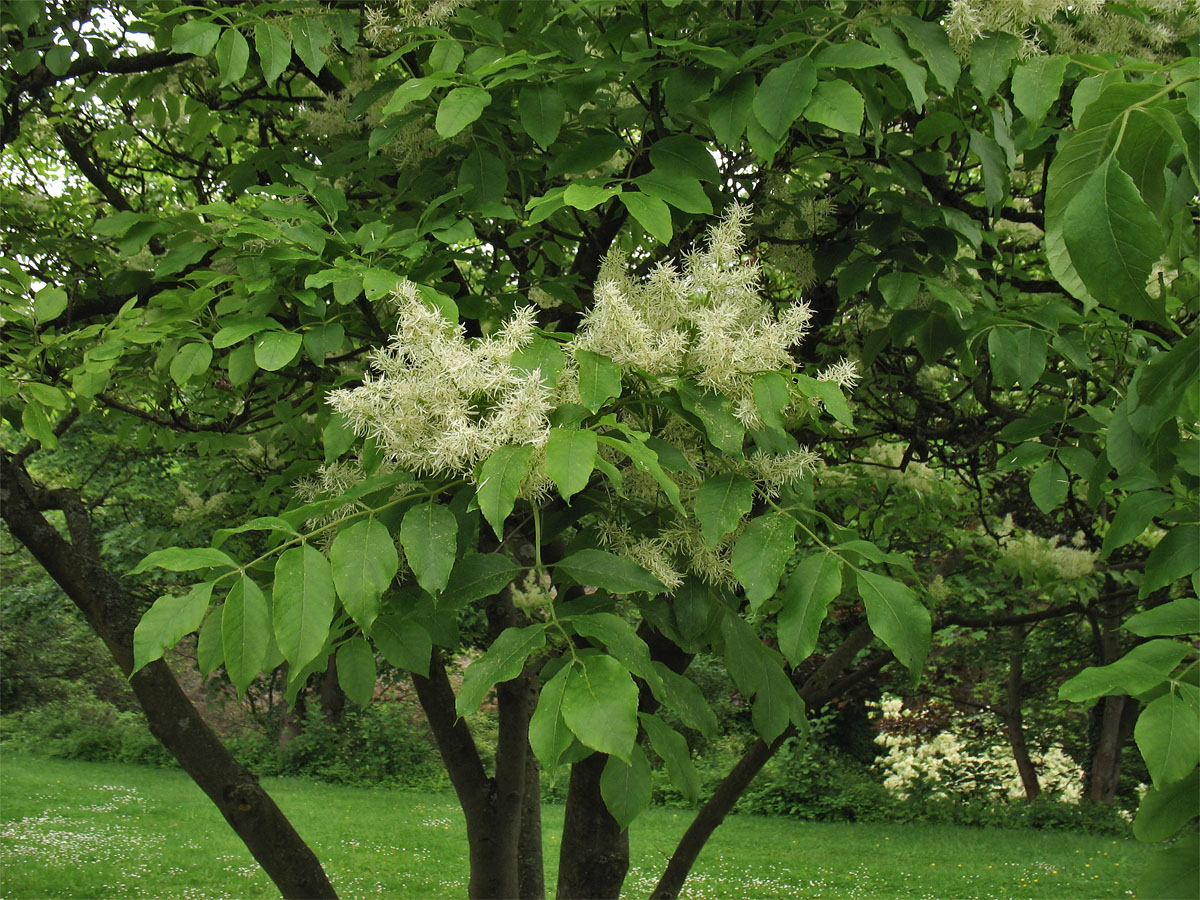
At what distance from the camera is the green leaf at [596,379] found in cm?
155

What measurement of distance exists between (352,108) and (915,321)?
5.01 feet

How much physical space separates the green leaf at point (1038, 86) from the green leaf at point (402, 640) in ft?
4.57

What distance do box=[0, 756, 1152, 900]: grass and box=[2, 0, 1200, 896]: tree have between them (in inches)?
199

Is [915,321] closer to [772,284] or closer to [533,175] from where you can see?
[533,175]

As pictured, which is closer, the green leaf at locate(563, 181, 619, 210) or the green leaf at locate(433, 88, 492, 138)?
the green leaf at locate(563, 181, 619, 210)

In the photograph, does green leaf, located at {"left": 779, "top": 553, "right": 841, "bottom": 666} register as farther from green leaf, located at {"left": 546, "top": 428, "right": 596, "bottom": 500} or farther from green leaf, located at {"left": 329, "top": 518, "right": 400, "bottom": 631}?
green leaf, located at {"left": 329, "top": 518, "right": 400, "bottom": 631}

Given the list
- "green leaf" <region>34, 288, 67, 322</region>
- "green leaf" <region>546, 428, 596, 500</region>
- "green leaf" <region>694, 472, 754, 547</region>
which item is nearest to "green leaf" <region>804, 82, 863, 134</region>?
"green leaf" <region>694, 472, 754, 547</region>

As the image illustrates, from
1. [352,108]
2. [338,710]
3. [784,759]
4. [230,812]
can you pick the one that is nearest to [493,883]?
[230,812]

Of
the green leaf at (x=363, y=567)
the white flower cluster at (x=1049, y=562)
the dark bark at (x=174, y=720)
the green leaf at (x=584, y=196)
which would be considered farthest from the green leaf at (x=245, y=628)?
the white flower cluster at (x=1049, y=562)

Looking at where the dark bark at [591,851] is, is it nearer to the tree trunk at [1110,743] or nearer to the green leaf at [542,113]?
the green leaf at [542,113]

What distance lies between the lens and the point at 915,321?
2.42 meters

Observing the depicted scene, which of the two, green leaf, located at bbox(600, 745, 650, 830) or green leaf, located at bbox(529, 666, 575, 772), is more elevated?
green leaf, located at bbox(529, 666, 575, 772)

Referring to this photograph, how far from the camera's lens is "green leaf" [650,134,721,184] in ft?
6.51

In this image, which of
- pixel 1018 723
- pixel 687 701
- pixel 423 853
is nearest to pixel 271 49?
pixel 687 701
